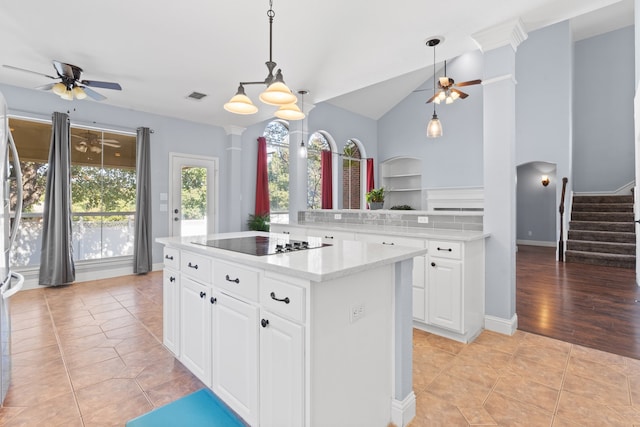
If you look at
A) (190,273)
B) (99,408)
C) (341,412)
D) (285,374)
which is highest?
(190,273)

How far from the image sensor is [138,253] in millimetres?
5215

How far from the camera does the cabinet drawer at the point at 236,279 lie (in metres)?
1.59

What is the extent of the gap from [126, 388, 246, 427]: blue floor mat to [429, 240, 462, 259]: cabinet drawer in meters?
1.95

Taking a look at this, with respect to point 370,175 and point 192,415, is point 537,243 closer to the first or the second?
point 370,175

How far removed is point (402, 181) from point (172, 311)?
796 centimetres

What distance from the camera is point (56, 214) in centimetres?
440

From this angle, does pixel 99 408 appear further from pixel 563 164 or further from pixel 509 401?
pixel 563 164

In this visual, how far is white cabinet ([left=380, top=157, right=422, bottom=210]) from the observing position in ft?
29.2

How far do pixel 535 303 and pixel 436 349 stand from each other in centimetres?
190

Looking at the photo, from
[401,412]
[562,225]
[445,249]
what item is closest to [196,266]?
[401,412]

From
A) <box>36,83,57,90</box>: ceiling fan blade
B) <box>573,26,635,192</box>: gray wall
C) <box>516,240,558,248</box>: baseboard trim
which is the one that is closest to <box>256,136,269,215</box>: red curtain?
<box>36,83,57,90</box>: ceiling fan blade

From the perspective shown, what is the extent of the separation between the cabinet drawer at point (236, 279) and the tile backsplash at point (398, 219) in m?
2.44

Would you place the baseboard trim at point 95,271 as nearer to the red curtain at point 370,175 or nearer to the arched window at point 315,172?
the arched window at point 315,172

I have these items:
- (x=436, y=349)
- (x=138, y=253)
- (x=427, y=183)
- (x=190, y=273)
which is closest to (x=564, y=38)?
(x=427, y=183)
